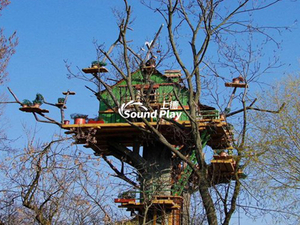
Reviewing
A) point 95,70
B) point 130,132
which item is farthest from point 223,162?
point 95,70

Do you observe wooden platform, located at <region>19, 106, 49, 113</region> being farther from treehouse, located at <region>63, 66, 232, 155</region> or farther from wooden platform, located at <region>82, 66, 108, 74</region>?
wooden platform, located at <region>82, 66, 108, 74</region>

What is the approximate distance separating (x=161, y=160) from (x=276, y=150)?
858 cm

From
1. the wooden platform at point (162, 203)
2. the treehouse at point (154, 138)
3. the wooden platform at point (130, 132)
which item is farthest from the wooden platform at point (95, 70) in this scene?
the wooden platform at point (162, 203)

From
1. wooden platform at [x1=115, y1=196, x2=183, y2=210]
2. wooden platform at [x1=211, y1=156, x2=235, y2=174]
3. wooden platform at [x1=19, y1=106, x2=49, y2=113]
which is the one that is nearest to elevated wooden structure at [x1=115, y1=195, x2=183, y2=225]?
wooden platform at [x1=115, y1=196, x2=183, y2=210]

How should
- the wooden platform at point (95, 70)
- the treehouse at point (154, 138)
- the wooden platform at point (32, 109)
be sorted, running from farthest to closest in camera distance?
1. the treehouse at point (154, 138)
2. the wooden platform at point (32, 109)
3. the wooden platform at point (95, 70)

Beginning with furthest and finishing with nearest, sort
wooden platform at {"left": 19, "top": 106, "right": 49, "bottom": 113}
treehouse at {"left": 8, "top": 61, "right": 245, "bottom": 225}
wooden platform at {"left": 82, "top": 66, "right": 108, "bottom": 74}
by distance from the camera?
treehouse at {"left": 8, "top": 61, "right": 245, "bottom": 225}
wooden platform at {"left": 19, "top": 106, "right": 49, "bottom": 113}
wooden platform at {"left": 82, "top": 66, "right": 108, "bottom": 74}

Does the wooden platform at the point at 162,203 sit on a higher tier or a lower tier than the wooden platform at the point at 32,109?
lower

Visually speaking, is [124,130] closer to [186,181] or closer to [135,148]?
[135,148]

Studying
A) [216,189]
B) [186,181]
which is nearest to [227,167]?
[186,181]

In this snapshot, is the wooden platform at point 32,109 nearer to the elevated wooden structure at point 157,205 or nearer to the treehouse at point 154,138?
the treehouse at point 154,138

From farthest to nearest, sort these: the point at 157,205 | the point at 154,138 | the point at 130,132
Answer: the point at 130,132 → the point at 154,138 → the point at 157,205

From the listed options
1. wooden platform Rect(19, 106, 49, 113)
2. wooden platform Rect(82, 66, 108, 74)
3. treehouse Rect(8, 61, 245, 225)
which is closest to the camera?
wooden platform Rect(82, 66, 108, 74)

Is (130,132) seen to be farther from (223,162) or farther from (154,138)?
(223,162)

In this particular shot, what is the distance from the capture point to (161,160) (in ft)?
62.7
